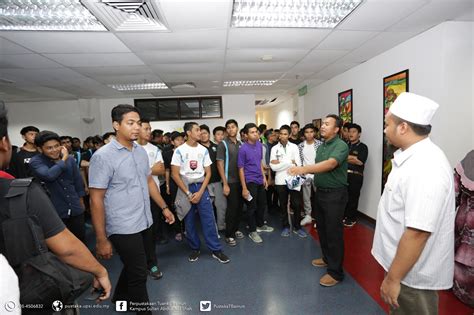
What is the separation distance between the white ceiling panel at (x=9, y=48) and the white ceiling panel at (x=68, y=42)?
9 centimetres

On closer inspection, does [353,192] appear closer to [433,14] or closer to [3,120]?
[433,14]

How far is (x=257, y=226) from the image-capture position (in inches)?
150

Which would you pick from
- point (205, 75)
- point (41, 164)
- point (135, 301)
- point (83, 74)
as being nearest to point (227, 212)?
point (135, 301)

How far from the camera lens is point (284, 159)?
3557 millimetres

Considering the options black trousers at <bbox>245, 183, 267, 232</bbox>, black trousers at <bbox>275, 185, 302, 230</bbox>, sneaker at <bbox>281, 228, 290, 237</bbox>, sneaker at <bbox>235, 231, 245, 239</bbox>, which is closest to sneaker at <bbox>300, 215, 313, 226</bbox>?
black trousers at <bbox>275, 185, 302, 230</bbox>

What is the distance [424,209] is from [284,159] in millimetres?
2502

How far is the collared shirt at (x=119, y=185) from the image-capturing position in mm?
1615

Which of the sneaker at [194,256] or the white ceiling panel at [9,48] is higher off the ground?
the white ceiling panel at [9,48]

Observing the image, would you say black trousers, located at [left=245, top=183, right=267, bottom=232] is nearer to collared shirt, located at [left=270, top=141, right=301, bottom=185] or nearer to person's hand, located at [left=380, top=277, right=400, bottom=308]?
collared shirt, located at [left=270, top=141, right=301, bottom=185]

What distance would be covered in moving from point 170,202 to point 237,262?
5.24ft

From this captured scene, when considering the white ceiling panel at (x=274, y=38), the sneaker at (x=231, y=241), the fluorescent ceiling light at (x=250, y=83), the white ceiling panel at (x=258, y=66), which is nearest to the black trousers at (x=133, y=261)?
the sneaker at (x=231, y=241)

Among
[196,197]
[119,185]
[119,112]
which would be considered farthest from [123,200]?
[196,197]

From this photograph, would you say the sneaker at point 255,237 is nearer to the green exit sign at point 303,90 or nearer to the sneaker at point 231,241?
the sneaker at point 231,241

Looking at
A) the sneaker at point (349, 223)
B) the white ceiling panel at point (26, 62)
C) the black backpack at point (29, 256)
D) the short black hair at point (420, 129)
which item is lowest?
the sneaker at point (349, 223)
